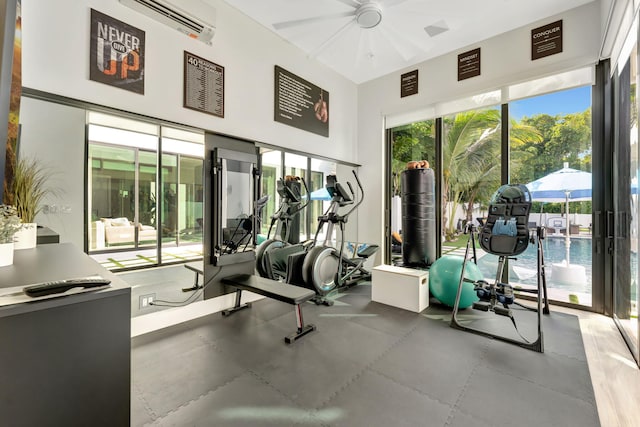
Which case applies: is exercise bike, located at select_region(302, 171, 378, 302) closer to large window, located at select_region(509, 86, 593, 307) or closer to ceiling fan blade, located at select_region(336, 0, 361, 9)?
ceiling fan blade, located at select_region(336, 0, 361, 9)

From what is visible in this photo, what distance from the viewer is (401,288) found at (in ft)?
12.8

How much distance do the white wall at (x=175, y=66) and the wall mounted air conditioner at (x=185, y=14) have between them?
0.08 metres

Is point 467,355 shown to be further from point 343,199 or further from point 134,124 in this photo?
point 134,124

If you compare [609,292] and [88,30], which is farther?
[609,292]

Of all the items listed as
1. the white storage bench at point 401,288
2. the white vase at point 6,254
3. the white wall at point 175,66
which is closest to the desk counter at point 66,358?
A: the white vase at point 6,254

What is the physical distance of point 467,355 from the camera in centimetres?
268

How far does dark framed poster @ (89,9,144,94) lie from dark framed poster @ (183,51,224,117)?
48cm

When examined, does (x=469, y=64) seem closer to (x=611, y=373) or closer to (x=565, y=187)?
(x=565, y=187)

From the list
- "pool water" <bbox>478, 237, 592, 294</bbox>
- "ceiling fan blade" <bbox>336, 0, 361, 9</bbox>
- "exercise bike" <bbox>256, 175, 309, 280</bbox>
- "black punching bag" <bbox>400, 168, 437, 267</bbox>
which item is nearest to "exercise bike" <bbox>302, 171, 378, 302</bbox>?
"exercise bike" <bbox>256, 175, 309, 280</bbox>

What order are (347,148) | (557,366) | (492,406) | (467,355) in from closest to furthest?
(492,406) → (557,366) → (467,355) → (347,148)

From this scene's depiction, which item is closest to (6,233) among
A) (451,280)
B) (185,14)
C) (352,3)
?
(185,14)

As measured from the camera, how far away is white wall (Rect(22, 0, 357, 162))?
2.52m

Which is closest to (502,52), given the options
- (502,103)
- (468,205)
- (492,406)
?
(502,103)

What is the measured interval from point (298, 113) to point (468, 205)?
331cm
